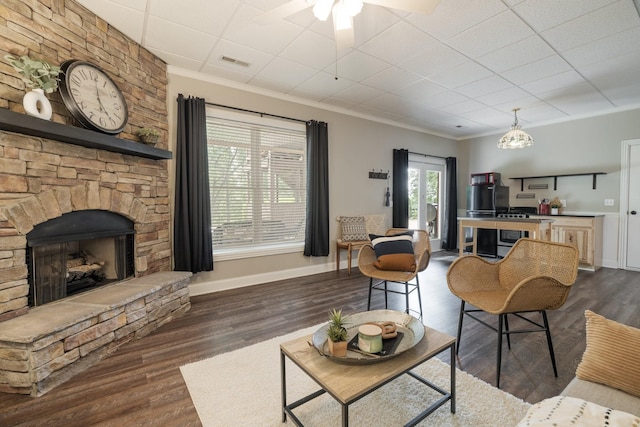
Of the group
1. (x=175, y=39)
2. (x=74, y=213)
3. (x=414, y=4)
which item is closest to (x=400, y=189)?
(x=414, y=4)

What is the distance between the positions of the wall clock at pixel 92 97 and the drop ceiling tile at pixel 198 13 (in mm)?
747

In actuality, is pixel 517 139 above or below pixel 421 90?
below

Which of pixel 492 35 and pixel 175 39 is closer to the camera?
pixel 492 35

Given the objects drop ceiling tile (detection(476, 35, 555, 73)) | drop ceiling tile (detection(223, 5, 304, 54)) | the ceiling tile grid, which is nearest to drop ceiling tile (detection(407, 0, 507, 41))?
the ceiling tile grid

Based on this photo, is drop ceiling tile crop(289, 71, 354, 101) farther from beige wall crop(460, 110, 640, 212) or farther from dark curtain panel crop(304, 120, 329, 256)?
beige wall crop(460, 110, 640, 212)

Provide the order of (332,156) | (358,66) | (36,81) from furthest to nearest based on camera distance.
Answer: (332,156), (358,66), (36,81)

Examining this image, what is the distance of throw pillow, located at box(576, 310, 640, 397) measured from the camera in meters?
1.04

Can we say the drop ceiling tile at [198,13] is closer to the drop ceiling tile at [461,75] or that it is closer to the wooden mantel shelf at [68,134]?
the wooden mantel shelf at [68,134]

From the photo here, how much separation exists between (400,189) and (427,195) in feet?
4.14

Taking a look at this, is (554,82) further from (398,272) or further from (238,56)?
(238,56)

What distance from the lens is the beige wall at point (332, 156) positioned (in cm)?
365

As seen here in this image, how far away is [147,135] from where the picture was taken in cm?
285

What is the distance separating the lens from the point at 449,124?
5824 mm

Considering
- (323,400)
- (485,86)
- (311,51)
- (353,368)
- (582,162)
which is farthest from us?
(582,162)
